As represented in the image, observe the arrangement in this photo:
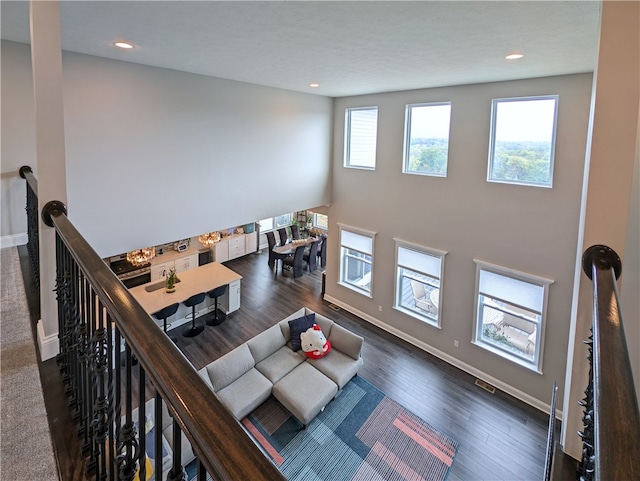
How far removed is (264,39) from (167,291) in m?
5.86

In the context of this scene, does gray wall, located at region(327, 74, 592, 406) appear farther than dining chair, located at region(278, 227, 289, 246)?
No

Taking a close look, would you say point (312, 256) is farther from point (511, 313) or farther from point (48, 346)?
point (48, 346)

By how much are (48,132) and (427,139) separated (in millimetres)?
6063

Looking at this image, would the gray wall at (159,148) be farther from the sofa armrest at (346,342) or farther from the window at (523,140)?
the window at (523,140)

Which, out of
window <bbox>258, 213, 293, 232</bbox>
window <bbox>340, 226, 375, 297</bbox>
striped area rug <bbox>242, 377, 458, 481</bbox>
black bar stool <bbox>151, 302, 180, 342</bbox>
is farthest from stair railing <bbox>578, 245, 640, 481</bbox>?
window <bbox>258, 213, 293, 232</bbox>

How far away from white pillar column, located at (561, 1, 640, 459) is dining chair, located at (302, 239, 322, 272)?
10014 millimetres

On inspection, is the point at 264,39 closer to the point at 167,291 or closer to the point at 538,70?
the point at 538,70

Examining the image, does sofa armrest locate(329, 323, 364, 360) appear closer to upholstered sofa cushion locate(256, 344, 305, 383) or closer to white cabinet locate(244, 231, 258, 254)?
upholstered sofa cushion locate(256, 344, 305, 383)

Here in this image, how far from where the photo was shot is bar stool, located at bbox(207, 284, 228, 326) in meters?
7.96

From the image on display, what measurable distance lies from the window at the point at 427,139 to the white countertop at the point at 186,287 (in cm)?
506

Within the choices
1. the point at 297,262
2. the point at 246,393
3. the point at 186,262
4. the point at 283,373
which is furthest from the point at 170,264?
the point at 246,393

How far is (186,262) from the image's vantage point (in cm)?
1163

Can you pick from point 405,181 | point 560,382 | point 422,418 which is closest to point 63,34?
point 405,181

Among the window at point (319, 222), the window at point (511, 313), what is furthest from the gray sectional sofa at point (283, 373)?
the window at point (319, 222)
